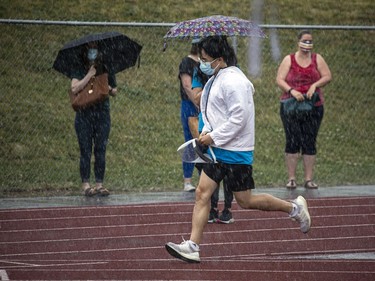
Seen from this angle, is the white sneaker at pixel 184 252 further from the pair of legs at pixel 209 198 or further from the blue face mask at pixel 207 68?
the blue face mask at pixel 207 68

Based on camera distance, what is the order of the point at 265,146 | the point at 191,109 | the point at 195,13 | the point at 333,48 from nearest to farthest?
the point at 191,109, the point at 265,146, the point at 333,48, the point at 195,13

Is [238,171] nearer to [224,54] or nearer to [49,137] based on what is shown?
[224,54]

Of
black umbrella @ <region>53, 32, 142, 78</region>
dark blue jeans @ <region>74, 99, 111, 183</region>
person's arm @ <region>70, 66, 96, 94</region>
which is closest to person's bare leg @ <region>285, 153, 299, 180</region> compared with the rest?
black umbrella @ <region>53, 32, 142, 78</region>

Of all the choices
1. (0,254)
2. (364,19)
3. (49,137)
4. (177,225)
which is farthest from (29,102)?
(364,19)

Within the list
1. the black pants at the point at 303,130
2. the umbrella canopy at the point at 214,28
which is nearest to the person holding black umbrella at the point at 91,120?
the black pants at the point at 303,130

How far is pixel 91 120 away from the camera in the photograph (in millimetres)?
13570

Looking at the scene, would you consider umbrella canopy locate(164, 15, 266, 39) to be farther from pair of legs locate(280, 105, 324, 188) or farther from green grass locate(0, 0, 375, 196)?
green grass locate(0, 0, 375, 196)

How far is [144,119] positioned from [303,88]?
4.43 meters

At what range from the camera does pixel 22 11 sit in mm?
24047

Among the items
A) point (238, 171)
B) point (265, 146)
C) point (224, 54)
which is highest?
point (224, 54)

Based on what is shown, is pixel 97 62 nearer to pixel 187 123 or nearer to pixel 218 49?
pixel 187 123

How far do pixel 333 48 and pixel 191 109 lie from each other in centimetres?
1106

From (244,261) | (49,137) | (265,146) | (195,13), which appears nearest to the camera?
(244,261)

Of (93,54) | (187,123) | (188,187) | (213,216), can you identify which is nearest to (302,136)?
(188,187)
